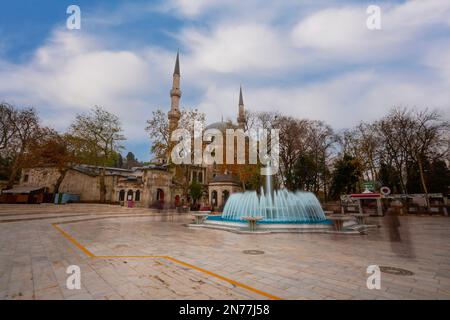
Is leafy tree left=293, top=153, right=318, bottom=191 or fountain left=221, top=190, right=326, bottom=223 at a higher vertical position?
leafy tree left=293, top=153, right=318, bottom=191

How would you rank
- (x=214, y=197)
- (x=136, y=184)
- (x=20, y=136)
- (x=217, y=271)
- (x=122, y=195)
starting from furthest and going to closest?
1. (x=214, y=197)
2. (x=136, y=184)
3. (x=122, y=195)
4. (x=20, y=136)
5. (x=217, y=271)

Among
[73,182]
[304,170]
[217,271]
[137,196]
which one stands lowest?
[137,196]

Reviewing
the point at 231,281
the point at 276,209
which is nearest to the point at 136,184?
the point at 276,209

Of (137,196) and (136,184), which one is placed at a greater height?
(136,184)

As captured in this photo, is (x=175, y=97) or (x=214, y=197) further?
(x=175, y=97)

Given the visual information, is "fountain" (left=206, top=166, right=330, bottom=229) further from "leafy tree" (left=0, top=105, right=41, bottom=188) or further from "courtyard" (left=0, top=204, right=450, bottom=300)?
"leafy tree" (left=0, top=105, right=41, bottom=188)

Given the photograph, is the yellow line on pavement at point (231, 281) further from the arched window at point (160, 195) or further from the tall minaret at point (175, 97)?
the tall minaret at point (175, 97)

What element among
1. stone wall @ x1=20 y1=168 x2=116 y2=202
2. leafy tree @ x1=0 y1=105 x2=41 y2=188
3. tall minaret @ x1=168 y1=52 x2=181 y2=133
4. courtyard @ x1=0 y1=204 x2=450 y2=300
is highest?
tall minaret @ x1=168 y1=52 x2=181 y2=133

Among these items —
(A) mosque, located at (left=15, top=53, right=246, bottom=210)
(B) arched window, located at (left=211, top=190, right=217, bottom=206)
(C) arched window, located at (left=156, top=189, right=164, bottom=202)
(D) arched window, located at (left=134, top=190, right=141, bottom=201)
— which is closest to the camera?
(A) mosque, located at (left=15, top=53, right=246, bottom=210)

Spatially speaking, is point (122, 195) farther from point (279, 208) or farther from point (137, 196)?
point (279, 208)

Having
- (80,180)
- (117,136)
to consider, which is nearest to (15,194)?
(80,180)

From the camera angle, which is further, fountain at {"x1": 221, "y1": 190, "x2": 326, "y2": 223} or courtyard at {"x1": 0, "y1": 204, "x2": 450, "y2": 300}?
fountain at {"x1": 221, "y1": 190, "x2": 326, "y2": 223}

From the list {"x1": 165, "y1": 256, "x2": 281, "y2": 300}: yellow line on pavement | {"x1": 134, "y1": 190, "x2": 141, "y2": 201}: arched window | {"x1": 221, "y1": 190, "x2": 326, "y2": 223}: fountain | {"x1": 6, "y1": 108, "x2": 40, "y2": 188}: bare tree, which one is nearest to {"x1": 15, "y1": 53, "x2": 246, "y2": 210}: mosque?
{"x1": 134, "y1": 190, "x2": 141, "y2": 201}: arched window

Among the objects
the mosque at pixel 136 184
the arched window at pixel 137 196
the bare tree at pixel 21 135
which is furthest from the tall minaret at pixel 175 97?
the bare tree at pixel 21 135
